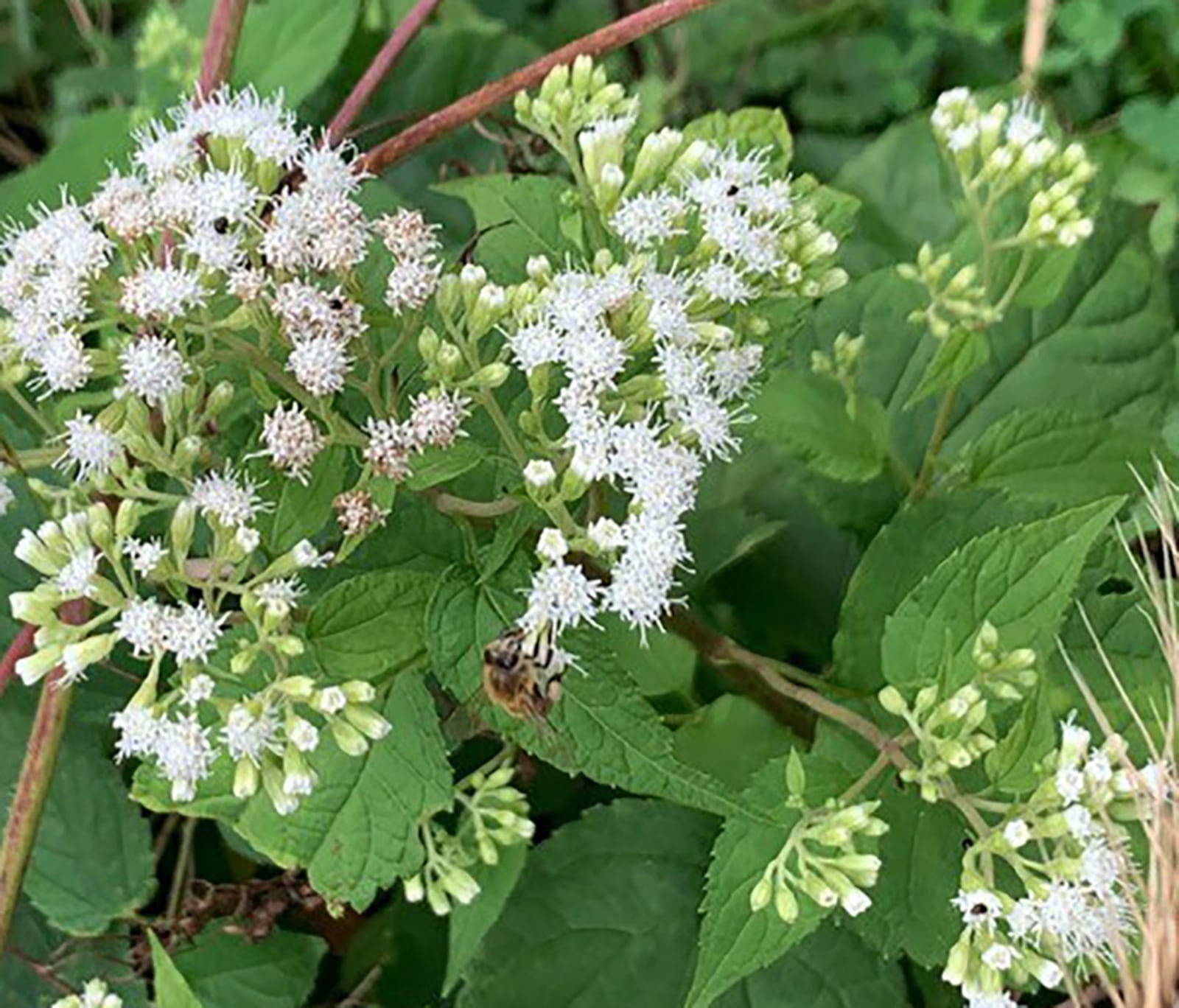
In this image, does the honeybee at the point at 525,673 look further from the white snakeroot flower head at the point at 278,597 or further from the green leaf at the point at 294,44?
the green leaf at the point at 294,44

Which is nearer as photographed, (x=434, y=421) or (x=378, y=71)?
(x=434, y=421)

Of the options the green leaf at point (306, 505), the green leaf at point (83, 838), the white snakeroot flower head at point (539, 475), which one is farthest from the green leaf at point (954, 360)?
the green leaf at point (83, 838)

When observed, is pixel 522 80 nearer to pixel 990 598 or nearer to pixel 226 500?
pixel 226 500

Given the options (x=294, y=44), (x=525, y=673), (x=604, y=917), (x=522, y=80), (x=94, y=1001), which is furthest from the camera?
(x=294, y=44)

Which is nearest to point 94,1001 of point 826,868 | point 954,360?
point 826,868

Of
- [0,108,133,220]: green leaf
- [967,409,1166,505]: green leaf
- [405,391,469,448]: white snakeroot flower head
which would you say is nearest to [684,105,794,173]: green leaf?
[967,409,1166,505]: green leaf

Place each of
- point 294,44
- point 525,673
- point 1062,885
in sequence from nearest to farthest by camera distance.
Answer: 1. point 525,673
2. point 1062,885
3. point 294,44

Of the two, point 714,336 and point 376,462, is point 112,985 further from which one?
point 714,336

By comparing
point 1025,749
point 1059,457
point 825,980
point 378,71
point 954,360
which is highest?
point 378,71
